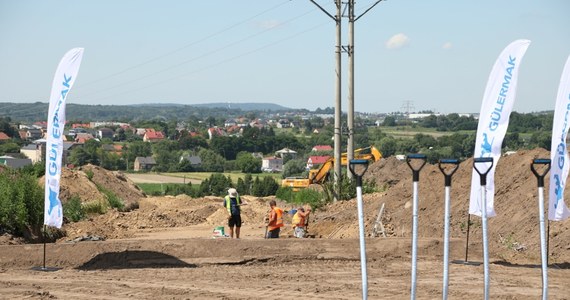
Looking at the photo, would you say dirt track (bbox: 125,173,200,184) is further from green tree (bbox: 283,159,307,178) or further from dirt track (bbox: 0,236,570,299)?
dirt track (bbox: 0,236,570,299)

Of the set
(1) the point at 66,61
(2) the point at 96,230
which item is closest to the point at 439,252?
(1) the point at 66,61

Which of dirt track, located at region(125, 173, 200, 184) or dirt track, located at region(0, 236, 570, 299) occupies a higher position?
dirt track, located at region(0, 236, 570, 299)

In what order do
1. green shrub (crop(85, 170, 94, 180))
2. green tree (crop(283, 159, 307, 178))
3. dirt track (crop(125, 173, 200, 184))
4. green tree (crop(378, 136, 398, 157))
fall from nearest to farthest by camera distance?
green shrub (crop(85, 170, 94, 180))
dirt track (crop(125, 173, 200, 184))
green tree (crop(283, 159, 307, 178))
green tree (crop(378, 136, 398, 157))

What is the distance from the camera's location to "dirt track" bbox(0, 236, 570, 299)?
48.9 feet

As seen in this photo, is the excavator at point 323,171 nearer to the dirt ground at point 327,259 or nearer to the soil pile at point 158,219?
the soil pile at point 158,219

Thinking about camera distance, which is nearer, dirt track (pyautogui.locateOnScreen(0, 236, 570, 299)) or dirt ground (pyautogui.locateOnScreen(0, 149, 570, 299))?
dirt track (pyautogui.locateOnScreen(0, 236, 570, 299))

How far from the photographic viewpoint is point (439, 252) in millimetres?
19281

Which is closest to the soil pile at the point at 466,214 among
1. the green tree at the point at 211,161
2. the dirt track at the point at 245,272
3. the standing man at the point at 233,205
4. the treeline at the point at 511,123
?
the dirt track at the point at 245,272

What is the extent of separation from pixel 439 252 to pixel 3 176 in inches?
443

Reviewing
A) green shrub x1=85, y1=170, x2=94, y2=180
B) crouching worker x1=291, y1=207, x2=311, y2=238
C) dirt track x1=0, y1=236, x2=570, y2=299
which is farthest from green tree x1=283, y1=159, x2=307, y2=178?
dirt track x1=0, y1=236, x2=570, y2=299

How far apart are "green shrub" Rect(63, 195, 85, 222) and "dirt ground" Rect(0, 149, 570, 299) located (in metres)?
1.95

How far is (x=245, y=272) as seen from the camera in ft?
56.3

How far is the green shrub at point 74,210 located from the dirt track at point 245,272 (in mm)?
10149

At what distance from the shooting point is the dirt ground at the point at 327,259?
49.6 ft
